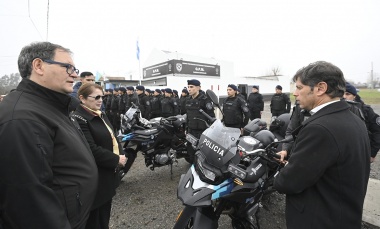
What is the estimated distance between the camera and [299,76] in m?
1.61

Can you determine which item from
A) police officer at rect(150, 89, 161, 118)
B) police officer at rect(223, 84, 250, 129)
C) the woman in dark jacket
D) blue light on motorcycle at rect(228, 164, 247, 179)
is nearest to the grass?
police officer at rect(150, 89, 161, 118)

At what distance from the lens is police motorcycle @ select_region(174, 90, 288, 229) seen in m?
1.78

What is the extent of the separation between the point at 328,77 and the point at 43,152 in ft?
5.81

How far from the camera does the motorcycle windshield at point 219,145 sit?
6.24 ft

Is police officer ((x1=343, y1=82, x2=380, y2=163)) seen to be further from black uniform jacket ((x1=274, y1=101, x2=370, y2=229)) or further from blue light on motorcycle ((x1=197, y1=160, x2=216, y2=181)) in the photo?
blue light on motorcycle ((x1=197, y1=160, x2=216, y2=181))

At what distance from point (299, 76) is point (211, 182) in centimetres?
110

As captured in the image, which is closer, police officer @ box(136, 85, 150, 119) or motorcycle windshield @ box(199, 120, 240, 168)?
motorcycle windshield @ box(199, 120, 240, 168)

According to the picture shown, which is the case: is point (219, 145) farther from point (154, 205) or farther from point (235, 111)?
point (235, 111)

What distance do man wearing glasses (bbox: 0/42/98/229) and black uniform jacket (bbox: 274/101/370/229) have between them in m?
1.37

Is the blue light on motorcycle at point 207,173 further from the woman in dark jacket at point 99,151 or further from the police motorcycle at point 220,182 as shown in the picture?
the woman in dark jacket at point 99,151

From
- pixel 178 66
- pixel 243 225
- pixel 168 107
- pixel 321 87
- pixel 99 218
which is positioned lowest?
pixel 243 225

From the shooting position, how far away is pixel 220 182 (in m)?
1.84

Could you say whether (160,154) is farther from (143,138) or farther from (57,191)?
(57,191)

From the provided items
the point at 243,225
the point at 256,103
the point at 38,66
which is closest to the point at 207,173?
the point at 243,225
